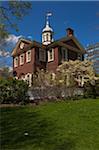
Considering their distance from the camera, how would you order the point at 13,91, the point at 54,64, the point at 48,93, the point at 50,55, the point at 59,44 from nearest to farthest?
the point at 13,91 < the point at 48,93 < the point at 54,64 < the point at 59,44 < the point at 50,55

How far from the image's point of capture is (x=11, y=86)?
21.8 metres

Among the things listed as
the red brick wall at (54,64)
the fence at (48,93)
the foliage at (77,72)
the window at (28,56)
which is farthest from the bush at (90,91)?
the window at (28,56)

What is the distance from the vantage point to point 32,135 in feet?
32.4

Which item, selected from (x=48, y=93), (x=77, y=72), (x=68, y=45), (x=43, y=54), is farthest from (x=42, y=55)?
(x=48, y=93)

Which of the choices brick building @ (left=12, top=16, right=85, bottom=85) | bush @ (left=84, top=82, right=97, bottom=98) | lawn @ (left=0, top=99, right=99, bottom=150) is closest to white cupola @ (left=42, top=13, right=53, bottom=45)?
brick building @ (left=12, top=16, right=85, bottom=85)

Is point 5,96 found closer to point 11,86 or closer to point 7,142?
point 11,86

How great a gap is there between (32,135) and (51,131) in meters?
0.84

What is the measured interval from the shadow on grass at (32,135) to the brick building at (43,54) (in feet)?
73.0

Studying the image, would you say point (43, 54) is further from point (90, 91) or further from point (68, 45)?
point (90, 91)

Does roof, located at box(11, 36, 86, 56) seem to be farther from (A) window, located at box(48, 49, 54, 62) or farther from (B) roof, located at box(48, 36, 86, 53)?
(A) window, located at box(48, 49, 54, 62)

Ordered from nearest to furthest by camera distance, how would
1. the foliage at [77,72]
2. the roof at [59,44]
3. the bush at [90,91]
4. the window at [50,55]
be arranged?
the bush at [90,91] < the foliage at [77,72] < the roof at [59,44] < the window at [50,55]

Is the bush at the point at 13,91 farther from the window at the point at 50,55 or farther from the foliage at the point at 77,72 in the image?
the window at the point at 50,55

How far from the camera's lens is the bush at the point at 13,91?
21.2 metres

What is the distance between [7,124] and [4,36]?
14.5 feet
